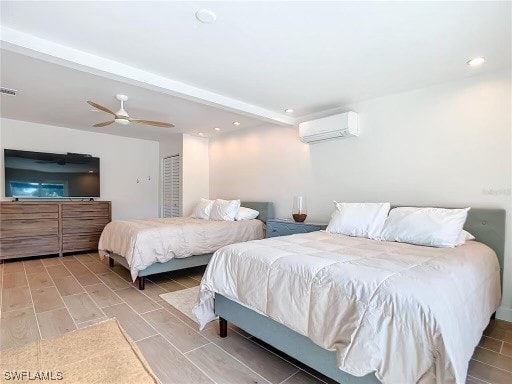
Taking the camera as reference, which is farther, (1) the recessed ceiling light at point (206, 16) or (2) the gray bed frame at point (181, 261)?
(2) the gray bed frame at point (181, 261)

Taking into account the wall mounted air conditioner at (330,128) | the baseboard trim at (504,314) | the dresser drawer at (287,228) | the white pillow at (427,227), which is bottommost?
the baseboard trim at (504,314)

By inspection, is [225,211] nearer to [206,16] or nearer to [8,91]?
[206,16]

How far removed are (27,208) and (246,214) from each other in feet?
12.4

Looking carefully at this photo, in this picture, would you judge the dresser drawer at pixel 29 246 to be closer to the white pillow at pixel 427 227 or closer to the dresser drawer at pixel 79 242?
the dresser drawer at pixel 79 242

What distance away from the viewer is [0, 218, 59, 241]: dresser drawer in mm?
4512

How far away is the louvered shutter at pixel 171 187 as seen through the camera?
20.4 ft

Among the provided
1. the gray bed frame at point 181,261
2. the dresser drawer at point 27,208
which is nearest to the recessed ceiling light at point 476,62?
the gray bed frame at point 181,261

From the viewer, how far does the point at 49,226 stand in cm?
490

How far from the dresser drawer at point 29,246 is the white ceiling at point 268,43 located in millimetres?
2975

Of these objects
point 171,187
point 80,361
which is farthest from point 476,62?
point 171,187

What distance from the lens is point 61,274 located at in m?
3.95

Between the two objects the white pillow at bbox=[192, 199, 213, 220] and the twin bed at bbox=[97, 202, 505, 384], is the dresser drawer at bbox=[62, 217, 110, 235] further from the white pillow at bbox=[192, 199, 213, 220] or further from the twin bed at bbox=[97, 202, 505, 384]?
the twin bed at bbox=[97, 202, 505, 384]

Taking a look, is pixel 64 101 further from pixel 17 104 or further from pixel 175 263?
pixel 175 263

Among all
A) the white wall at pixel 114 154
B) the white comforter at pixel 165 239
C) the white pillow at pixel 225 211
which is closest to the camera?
the white comforter at pixel 165 239
